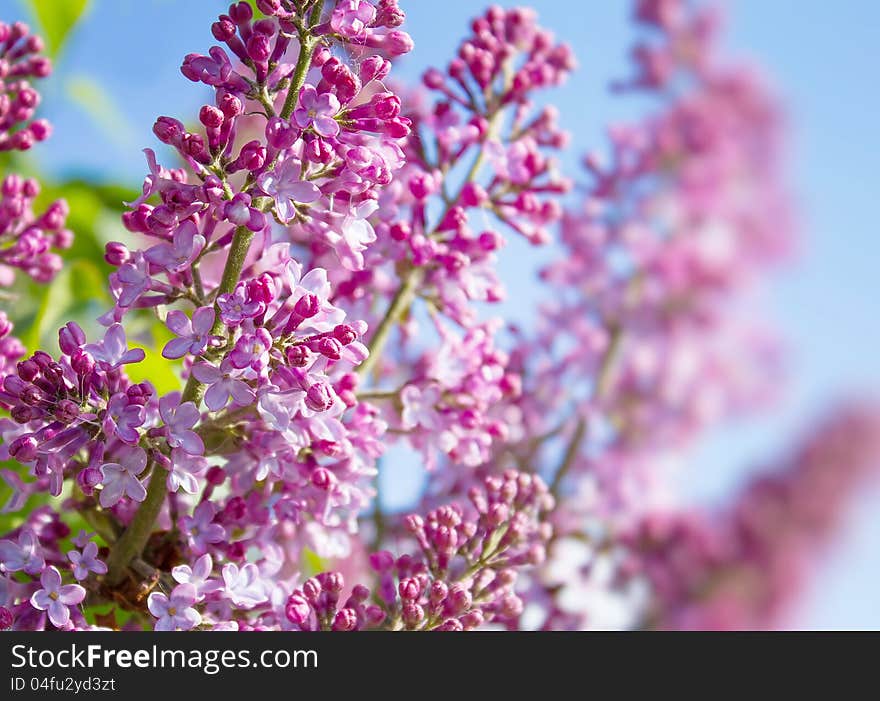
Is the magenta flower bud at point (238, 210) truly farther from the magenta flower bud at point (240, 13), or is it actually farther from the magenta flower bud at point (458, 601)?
the magenta flower bud at point (458, 601)

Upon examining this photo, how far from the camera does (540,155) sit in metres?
0.92

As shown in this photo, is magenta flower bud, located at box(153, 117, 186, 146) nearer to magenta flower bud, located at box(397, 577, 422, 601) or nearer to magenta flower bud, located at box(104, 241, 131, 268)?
magenta flower bud, located at box(104, 241, 131, 268)

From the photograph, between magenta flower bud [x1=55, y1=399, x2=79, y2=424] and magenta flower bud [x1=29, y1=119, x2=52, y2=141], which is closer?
magenta flower bud [x1=55, y1=399, x2=79, y2=424]

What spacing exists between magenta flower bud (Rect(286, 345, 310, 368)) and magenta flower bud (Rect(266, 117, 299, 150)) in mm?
128

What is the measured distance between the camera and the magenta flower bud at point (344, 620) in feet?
2.34

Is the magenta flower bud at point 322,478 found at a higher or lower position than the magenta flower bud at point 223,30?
lower

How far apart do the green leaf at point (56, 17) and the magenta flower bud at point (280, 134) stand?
87 cm

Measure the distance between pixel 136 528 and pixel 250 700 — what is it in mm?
149

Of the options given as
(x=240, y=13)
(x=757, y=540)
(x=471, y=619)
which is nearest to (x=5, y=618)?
(x=471, y=619)

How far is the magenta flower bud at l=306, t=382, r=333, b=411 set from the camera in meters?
0.63

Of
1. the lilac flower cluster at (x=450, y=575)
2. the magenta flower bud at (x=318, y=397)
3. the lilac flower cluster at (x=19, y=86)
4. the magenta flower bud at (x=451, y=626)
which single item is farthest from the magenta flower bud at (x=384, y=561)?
the lilac flower cluster at (x=19, y=86)

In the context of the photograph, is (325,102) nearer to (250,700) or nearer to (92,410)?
(92,410)

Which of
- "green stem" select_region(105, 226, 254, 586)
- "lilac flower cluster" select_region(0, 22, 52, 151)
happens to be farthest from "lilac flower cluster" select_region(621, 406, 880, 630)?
"lilac flower cluster" select_region(0, 22, 52, 151)

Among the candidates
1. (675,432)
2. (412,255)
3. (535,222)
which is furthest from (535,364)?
(675,432)
